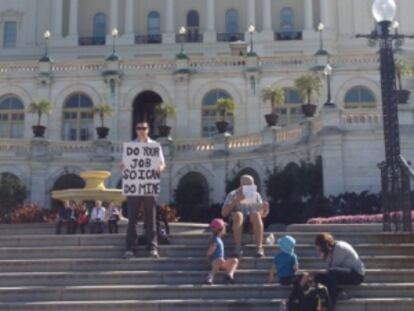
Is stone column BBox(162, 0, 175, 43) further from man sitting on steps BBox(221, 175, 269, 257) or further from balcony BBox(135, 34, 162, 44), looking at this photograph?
man sitting on steps BBox(221, 175, 269, 257)

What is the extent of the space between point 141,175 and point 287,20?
188 feet

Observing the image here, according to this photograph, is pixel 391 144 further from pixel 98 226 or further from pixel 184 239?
pixel 98 226

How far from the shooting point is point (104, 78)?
51.0m

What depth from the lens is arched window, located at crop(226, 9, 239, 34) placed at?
71.0 m

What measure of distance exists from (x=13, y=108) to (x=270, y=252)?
3803cm

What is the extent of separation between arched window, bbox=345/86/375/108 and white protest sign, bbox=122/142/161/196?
1390 inches

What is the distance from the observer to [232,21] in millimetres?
71625

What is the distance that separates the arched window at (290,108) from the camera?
4953 centimetres

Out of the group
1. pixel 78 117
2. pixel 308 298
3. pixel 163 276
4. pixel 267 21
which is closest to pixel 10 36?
pixel 267 21

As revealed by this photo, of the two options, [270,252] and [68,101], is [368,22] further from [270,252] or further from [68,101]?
[270,252]

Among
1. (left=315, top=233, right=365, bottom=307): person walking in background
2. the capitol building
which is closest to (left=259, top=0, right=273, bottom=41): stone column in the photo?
the capitol building

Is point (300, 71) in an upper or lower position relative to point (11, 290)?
upper

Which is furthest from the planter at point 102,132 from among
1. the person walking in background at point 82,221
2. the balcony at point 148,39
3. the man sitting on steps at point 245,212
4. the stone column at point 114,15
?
the man sitting on steps at point 245,212

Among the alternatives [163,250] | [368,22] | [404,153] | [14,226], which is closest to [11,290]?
[163,250]
